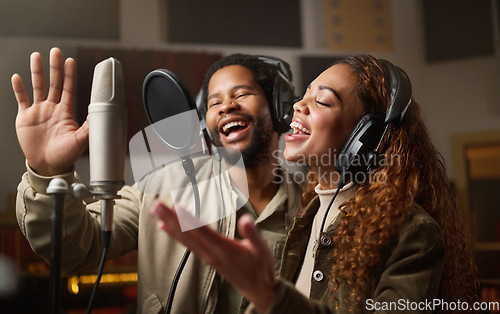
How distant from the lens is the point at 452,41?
7.39 feet

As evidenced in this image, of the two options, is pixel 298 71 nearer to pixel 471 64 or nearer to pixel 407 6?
pixel 407 6

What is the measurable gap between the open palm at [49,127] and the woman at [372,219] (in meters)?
0.44

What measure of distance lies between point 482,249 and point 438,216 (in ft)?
4.52

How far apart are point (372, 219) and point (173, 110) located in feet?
1.50

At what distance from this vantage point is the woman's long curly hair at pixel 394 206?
917 mm

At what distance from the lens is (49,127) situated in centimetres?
93

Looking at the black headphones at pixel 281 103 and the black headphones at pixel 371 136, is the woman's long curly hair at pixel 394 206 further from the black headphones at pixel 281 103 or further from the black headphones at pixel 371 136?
the black headphones at pixel 281 103

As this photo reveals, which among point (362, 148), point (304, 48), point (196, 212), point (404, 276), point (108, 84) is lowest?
point (404, 276)

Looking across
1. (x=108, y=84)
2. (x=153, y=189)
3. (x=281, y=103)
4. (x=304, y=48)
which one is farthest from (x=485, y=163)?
(x=108, y=84)

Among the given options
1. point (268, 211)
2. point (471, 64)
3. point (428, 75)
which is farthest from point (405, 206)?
point (471, 64)

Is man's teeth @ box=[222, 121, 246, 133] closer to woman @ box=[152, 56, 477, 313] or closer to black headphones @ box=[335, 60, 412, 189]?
woman @ box=[152, 56, 477, 313]

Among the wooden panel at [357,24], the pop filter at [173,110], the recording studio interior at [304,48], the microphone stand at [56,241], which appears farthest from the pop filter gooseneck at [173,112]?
the wooden panel at [357,24]

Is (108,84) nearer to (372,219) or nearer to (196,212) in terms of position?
(196,212)

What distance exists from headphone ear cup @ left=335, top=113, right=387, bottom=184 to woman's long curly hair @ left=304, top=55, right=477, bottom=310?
0.04m
